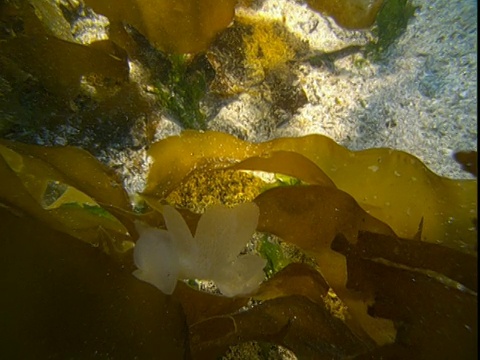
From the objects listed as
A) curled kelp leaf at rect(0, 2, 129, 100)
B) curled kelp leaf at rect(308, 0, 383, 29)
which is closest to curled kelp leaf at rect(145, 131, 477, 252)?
curled kelp leaf at rect(0, 2, 129, 100)

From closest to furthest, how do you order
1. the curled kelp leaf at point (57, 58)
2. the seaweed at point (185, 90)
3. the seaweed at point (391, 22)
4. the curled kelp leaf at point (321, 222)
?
the curled kelp leaf at point (321, 222), the curled kelp leaf at point (57, 58), the seaweed at point (185, 90), the seaweed at point (391, 22)

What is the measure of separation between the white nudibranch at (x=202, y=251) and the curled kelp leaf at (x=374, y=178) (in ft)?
0.88

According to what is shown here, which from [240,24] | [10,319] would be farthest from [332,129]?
[10,319]

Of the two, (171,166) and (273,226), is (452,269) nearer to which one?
(273,226)

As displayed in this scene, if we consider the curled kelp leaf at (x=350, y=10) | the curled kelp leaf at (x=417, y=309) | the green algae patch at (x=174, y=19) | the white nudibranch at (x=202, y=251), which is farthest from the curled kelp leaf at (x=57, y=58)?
the curled kelp leaf at (x=417, y=309)

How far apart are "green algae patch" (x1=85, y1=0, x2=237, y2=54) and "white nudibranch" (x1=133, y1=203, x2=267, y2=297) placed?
0.72 m

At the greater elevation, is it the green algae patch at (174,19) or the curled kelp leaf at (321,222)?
the green algae patch at (174,19)

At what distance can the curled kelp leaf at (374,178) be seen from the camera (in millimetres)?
944

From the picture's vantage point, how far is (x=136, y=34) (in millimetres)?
1344

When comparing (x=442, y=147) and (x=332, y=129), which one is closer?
(x=442, y=147)

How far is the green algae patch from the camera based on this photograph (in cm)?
124

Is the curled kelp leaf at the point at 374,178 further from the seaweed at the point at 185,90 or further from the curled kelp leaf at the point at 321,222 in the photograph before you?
the seaweed at the point at 185,90

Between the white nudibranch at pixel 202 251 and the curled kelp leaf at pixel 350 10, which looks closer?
the white nudibranch at pixel 202 251

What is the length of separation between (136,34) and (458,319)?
4.26ft
